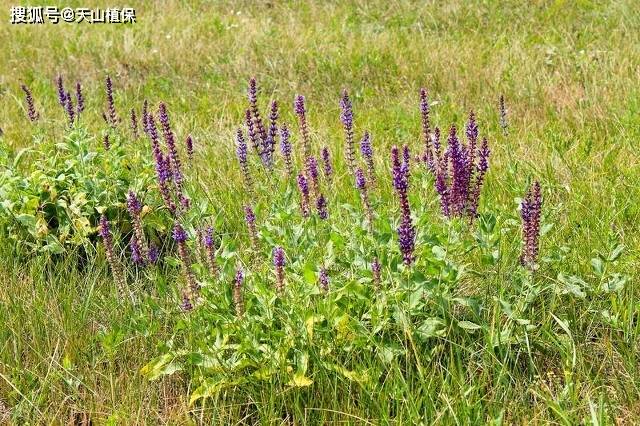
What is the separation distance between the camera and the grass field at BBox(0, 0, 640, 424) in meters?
Result: 2.57

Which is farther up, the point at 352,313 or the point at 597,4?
the point at 597,4

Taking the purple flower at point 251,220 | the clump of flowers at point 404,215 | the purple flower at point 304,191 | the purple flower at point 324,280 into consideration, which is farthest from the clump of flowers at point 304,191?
the clump of flowers at point 404,215

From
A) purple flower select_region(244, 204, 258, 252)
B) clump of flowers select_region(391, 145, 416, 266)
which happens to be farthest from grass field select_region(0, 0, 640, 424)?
clump of flowers select_region(391, 145, 416, 266)

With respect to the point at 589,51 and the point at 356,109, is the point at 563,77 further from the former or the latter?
the point at 356,109

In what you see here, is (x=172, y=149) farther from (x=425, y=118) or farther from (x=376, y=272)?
(x=376, y=272)

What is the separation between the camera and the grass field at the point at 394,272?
257cm

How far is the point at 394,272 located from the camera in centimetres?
267

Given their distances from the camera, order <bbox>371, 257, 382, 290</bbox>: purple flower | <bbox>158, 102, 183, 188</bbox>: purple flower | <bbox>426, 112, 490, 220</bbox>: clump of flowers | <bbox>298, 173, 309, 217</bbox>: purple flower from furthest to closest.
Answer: <bbox>158, 102, 183, 188</bbox>: purple flower, <bbox>298, 173, 309, 217</bbox>: purple flower, <bbox>426, 112, 490, 220</bbox>: clump of flowers, <bbox>371, 257, 382, 290</bbox>: purple flower

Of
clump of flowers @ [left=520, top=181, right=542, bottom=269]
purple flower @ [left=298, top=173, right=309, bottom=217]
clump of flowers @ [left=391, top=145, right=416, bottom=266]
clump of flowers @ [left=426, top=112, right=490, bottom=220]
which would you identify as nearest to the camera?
clump of flowers @ [left=391, top=145, right=416, bottom=266]

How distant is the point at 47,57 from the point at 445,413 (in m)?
7.34

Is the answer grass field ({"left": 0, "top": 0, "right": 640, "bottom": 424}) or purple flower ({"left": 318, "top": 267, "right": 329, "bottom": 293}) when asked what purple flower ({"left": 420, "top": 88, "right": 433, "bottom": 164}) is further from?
purple flower ({"left": 318, "top": 267, "right": 329, "bottom": 293})

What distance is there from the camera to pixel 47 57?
8.49 meters

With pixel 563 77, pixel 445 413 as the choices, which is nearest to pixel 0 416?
pixel 445 413

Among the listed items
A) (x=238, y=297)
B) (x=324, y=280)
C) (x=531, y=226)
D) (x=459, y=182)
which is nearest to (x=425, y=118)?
(x=459, y=182)
